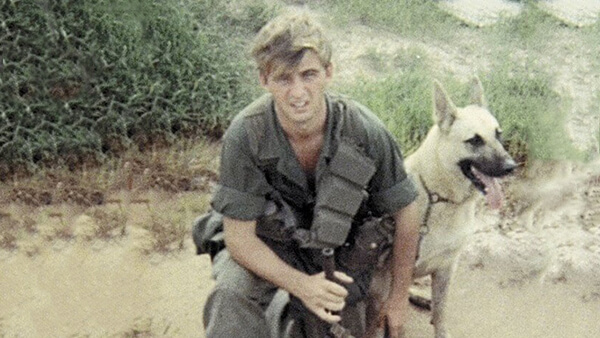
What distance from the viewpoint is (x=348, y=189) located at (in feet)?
9.47

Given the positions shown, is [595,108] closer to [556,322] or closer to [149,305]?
[556,322]

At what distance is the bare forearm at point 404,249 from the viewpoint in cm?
308

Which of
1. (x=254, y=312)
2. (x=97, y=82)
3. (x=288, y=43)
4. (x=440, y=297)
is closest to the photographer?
(x=288, y=43)

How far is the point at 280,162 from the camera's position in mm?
2896

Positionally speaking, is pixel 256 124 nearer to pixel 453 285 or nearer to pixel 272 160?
pixel 272 160

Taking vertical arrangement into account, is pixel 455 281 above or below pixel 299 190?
below

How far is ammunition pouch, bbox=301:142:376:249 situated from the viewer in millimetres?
2852

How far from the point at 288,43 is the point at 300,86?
150mm

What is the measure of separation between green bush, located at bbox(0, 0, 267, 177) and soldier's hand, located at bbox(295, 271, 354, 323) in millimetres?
2566

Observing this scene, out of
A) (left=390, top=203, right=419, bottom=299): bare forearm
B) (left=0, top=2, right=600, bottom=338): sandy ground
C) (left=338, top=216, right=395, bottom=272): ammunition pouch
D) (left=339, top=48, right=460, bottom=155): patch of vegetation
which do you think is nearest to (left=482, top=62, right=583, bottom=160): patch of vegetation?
(left=0, top=2, right=600, bottom=338): sandy ground

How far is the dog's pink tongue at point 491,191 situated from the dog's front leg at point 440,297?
41cm

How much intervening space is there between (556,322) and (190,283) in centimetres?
189

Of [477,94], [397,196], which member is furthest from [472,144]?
[397,196]

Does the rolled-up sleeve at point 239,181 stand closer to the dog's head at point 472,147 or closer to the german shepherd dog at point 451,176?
the german shepherd dog at point 451,176
